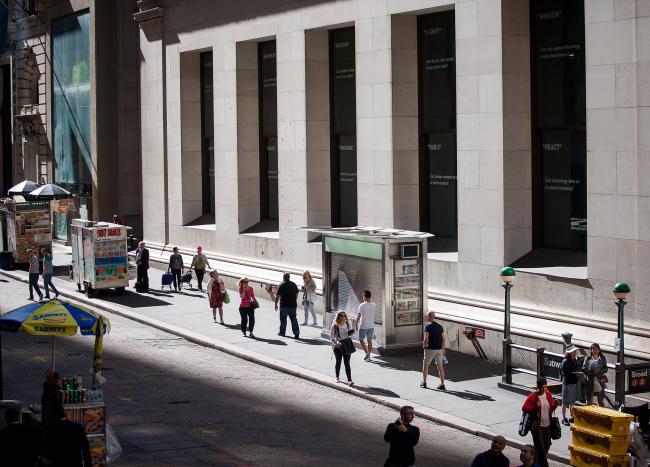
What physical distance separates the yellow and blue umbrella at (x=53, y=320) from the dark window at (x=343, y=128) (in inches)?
676

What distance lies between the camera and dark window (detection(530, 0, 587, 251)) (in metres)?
25.1

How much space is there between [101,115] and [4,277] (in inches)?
396

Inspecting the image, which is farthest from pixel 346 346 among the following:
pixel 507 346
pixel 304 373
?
pixel 507 346

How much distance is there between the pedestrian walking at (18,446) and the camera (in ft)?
45.0

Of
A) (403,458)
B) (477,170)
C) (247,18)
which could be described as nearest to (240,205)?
(247,18)

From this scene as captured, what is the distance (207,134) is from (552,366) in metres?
22.6

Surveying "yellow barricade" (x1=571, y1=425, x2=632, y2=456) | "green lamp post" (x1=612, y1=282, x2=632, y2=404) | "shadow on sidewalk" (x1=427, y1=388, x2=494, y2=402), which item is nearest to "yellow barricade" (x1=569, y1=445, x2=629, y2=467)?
"yellow barricade" (x1=571, y1=425, x2=632, y2=456)

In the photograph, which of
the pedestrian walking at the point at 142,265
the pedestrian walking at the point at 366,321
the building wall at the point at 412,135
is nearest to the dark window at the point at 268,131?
the building wall at the point at 412,135

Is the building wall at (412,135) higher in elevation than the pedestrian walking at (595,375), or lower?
higher

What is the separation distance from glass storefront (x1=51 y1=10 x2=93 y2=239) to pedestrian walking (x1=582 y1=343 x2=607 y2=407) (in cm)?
3319

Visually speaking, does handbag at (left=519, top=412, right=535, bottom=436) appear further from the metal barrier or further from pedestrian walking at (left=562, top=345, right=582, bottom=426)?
the metal barrier

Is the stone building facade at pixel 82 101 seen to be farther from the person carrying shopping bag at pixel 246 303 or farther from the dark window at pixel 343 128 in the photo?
the person carrying shopping bag at pixel 246 303

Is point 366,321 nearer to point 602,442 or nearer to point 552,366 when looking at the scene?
point 552,366

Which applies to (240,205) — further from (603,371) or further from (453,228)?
(603,371)
